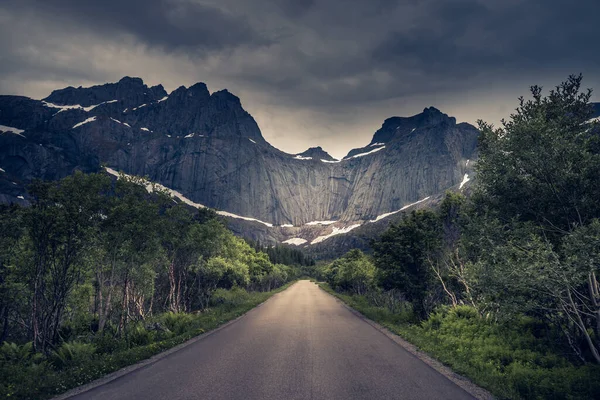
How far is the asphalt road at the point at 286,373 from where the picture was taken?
820 centimetres

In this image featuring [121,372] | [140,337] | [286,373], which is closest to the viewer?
[286,373]

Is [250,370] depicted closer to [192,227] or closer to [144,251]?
[144,251]

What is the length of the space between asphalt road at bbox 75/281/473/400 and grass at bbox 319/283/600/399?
140 centimetres

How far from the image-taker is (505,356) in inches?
445

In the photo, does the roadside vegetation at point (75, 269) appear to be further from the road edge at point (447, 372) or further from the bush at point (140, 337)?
the road edge at point (447, 372)

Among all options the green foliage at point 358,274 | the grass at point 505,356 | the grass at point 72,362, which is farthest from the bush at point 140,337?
the green foliage at point 358,274

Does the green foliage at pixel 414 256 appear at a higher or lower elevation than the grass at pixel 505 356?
higher

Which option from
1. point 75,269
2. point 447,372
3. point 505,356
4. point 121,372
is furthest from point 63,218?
point 505,356

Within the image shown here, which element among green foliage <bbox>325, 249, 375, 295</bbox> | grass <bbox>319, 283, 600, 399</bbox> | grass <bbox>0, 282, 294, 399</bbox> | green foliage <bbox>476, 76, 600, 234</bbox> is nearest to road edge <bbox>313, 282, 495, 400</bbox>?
grass <bbox>319, 283, 600, 399</bbox>

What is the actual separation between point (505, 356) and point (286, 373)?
336 inches

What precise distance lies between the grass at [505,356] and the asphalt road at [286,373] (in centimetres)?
140

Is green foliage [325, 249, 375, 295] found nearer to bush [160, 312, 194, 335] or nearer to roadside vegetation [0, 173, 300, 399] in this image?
roadside vegetation [0, 173, 300, 399]

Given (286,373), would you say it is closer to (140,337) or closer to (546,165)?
(140,337)

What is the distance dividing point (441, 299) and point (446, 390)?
2406cm
